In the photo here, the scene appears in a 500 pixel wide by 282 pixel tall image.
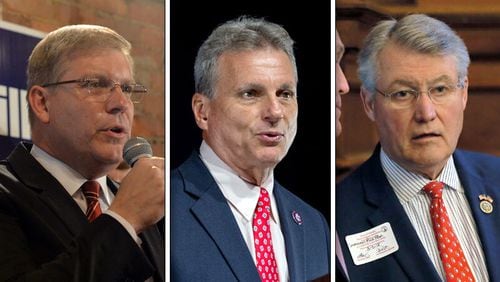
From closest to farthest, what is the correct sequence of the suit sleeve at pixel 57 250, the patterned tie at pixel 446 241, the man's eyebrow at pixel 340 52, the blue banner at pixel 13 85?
the suit sleeve at pixel 57 250 < the blue banner at pixel 13 85 < the patterned tie at pixel 446 241 < the man's eyebrow at pixel 340 52

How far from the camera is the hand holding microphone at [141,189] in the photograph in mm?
5258

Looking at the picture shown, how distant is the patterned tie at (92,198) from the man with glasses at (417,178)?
1.12 metres

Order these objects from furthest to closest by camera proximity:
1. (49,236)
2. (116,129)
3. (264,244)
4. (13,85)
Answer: (264,244)
(116,129)
(13,85)
(49,236)

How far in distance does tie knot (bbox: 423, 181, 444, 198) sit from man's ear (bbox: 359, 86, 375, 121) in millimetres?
401

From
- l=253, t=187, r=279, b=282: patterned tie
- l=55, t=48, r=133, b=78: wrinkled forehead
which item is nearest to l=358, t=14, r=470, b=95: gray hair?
l=253, t=187, r=279, b=282: patterned tie

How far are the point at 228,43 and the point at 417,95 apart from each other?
2.95 ft

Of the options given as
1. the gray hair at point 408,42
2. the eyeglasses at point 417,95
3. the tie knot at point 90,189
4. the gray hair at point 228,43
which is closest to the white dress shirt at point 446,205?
the eyeglasses at point 417,95

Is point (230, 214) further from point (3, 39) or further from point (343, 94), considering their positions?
point (3, 39)

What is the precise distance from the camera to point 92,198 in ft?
17.2

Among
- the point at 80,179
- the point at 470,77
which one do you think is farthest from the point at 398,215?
the point at 80,179

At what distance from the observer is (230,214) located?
17.8 ft

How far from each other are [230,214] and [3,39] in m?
1.28

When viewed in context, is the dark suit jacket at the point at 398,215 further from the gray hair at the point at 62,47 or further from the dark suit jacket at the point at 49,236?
the gray hair at the point at 62,47

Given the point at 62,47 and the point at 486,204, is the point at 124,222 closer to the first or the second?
the point at 62,47
